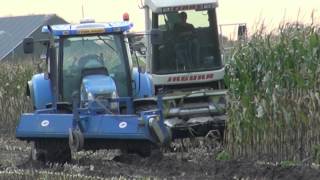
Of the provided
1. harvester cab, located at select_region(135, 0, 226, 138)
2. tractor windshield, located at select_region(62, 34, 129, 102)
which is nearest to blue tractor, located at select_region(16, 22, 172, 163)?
tractor windshield, located at select_region(62, 34, 129, 102)

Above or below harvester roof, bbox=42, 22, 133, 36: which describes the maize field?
below

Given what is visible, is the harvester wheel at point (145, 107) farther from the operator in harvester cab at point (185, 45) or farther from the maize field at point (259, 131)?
the operator in harvester cab at point (185, 45)

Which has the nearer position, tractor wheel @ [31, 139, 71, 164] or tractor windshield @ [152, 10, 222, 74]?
tractor wheel @ [31, 139, 71, 164]

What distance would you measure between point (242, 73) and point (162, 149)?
1836 millimetres

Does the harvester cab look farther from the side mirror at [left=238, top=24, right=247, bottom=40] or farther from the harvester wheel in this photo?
the harvester wheel

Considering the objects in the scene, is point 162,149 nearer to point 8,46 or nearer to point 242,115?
point 242,115

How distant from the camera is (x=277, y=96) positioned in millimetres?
9836

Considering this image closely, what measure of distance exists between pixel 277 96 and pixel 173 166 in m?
1.70

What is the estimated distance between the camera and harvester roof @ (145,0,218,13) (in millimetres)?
12117

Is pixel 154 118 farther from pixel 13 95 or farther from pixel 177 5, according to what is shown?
pixel 13 95

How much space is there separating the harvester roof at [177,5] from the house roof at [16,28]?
26.8m

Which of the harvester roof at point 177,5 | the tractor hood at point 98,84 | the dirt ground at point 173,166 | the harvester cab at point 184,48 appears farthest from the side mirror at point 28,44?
the harvester roof at point 177,5

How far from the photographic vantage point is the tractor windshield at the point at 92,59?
1064 cm

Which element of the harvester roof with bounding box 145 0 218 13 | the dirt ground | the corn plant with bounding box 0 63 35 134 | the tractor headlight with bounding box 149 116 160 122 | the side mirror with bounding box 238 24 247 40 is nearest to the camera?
the dirt ground
